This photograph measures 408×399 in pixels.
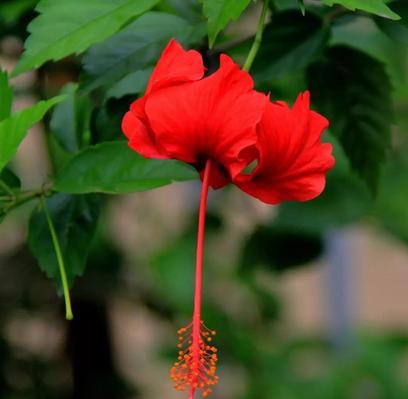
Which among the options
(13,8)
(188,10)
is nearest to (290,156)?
(188,10)

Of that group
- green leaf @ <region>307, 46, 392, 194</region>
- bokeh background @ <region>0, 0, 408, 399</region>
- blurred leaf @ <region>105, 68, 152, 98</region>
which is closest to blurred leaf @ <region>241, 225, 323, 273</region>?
bokeh background @ <region>0, 0, 408, 399</region>

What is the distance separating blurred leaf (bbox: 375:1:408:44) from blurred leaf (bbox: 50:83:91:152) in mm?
269

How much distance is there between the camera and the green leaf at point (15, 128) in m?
0.73

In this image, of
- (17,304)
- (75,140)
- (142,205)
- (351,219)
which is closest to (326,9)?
(75,140)

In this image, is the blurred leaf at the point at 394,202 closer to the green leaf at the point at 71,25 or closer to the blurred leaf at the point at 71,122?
the blurred leaf at the point at 71,122

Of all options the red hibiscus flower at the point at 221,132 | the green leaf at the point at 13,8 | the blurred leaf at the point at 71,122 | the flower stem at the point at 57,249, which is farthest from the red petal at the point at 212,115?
the green leaf at the point at 13,8

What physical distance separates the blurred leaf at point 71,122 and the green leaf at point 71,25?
187mm

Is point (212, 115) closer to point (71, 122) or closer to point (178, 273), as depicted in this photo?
point (71, 122)

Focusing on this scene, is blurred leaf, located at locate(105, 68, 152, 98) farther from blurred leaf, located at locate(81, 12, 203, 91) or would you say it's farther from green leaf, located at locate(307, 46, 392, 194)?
green leaf, located at locate(307, 46, 392, 194)

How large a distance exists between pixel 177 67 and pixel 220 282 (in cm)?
139

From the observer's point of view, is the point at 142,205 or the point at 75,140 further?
the point at 142,205

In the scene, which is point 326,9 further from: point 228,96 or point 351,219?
point 351,219

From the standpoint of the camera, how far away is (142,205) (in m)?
2.00

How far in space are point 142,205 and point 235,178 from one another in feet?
4.24
